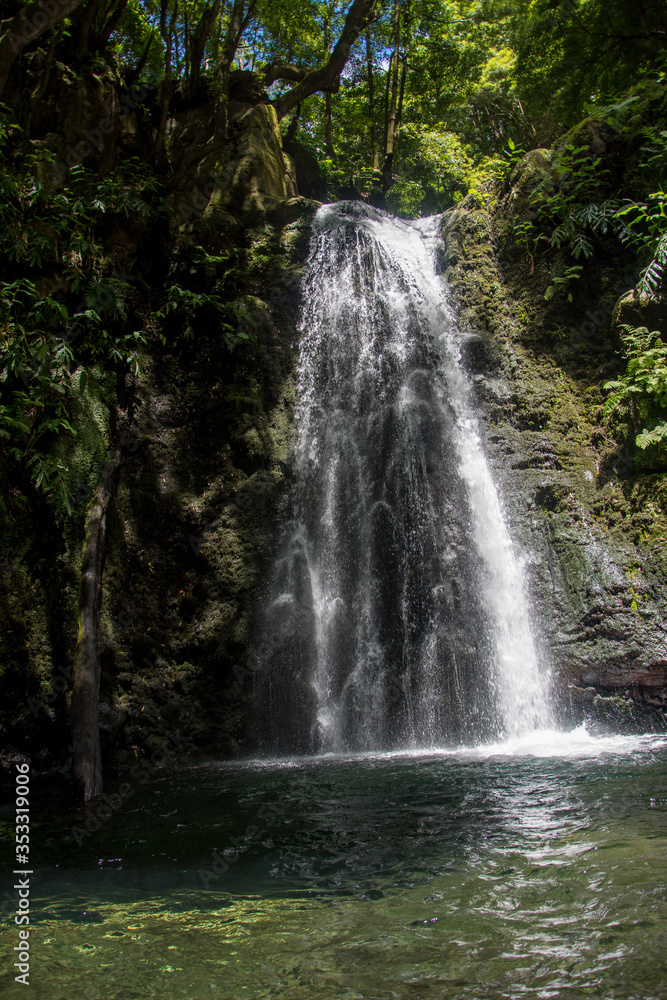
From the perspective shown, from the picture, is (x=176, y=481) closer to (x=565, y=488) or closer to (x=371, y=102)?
(x=565, y=488)

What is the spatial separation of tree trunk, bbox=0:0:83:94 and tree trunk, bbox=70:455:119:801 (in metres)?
4.09

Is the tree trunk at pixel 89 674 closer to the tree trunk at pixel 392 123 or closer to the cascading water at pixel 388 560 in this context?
the cascading water at pixel 388 560

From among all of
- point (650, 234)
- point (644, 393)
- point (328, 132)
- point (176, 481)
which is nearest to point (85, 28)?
point (176, 481)

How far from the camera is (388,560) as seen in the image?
7734 mm

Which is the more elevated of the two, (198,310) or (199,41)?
(199,41)

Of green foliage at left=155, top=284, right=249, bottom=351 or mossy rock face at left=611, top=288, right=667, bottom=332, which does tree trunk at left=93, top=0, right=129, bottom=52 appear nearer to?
green foliage at left=155, top=284, right=249, bottom=351

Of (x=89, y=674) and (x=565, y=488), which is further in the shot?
(x=565, y=488)

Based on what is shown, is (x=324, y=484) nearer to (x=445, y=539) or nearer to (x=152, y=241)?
(x=445, y=539)

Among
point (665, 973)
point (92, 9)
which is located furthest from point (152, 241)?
point (665, 973)

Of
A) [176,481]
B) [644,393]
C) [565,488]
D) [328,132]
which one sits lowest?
[565,488]

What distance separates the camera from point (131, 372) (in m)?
8.09

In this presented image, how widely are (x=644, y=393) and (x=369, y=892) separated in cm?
699

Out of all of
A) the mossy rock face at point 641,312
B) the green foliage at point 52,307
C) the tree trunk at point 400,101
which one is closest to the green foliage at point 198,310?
the green foliage at point 52,307

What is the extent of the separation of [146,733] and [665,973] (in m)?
5.87
